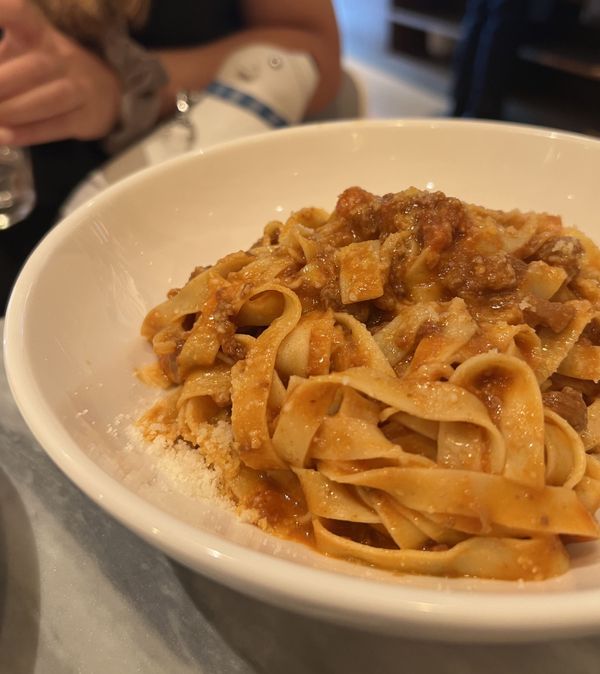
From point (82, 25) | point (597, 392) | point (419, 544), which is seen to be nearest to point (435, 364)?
point (419, 544)

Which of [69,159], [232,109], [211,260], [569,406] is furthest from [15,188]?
[569,406]

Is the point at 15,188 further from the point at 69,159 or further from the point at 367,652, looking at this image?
the point at 367,652

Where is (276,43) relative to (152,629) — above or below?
above

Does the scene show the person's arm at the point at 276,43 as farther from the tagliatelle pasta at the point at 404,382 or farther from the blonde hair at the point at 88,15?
the tagliatelle pasta at the point at 404,382

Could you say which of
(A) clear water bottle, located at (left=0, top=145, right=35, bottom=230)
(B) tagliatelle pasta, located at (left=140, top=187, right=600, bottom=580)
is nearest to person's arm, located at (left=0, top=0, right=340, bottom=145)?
(A) clear water bottle, located at (left=0, top=145, right=35, bottom=230)

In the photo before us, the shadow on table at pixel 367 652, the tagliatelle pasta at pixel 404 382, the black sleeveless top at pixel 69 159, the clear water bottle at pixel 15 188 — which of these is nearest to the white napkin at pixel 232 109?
the clear water bottle at pixel 15 188

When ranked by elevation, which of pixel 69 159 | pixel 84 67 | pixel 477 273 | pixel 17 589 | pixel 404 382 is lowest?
pixel 69 159

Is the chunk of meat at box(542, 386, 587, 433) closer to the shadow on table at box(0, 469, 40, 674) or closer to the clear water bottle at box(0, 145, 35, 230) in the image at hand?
the shadow on table at box(0, 469, 40, 674)
